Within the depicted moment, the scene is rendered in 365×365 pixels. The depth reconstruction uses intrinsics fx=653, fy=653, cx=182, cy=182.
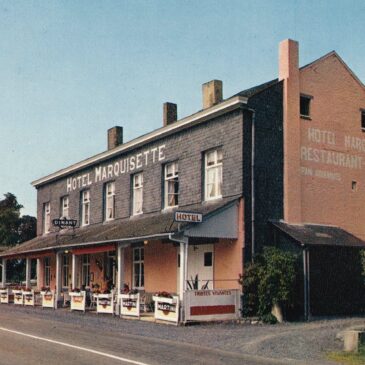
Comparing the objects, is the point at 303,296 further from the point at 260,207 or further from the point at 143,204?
the point at 143,204

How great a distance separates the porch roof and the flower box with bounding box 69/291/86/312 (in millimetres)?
2031

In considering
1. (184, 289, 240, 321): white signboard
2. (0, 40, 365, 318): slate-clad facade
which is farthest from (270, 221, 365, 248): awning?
(184, 289, 240, 321): white signboard

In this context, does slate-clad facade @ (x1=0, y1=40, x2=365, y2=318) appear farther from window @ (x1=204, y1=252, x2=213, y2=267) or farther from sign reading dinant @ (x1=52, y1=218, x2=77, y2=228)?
sign reading dinant @ (x1=52, y1=218, x2=77, y2=228)

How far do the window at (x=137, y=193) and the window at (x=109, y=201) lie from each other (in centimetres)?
202

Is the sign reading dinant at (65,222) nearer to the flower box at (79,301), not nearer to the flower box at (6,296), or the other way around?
the flower box at (79,301)

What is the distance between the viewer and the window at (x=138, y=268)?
28.6m

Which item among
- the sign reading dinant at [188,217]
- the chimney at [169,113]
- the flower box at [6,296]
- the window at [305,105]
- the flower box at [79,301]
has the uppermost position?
the chimney at [169,113]

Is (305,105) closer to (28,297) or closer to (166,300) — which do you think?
(166,300)

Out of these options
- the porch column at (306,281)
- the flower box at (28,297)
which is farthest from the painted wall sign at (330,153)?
the flower box at (28,297)

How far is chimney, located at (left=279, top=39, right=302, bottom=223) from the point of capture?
2294 centimetres

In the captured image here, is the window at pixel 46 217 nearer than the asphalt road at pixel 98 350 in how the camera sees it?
No

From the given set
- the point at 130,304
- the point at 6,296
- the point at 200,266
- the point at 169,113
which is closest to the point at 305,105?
the point at 200,266

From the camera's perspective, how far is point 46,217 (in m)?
38.5

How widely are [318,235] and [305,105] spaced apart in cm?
500
